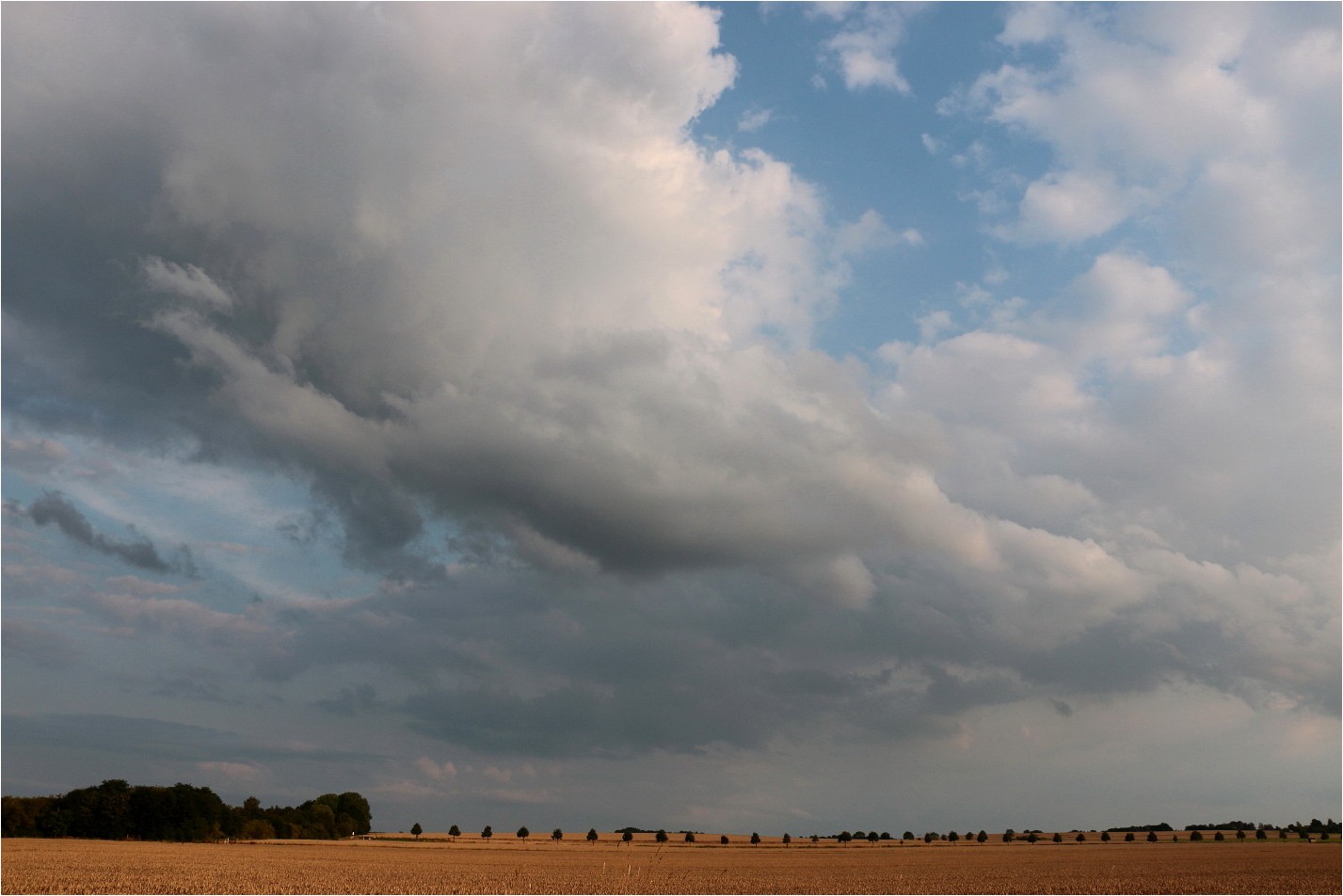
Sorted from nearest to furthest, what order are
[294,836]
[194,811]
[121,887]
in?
[121,887], [194,811], [294,836]

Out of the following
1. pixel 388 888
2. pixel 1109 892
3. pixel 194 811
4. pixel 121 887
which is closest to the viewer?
pixel 121 887

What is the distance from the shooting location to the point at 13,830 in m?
150

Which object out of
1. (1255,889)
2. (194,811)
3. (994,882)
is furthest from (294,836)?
(1255,889)

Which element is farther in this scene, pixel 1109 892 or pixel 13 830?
pixel 13 830

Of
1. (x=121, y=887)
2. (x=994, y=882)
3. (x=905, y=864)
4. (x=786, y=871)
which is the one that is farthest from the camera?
(x=905, y=864)

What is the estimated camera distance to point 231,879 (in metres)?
61.8

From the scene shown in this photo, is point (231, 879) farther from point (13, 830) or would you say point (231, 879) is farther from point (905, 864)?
point (13, 830)

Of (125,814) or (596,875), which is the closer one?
(596,875)

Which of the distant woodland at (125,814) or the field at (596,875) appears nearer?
the field at (596,875)

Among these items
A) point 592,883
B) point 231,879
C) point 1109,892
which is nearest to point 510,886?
point 592,883

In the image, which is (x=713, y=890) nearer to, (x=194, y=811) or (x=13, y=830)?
(x=194, y=811)

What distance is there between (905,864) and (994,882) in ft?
113

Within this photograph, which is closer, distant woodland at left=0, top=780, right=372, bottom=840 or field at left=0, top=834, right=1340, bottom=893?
field at left=0, top=834, right=1340, bottom=893

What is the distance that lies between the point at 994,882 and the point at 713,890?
79.5 feet
